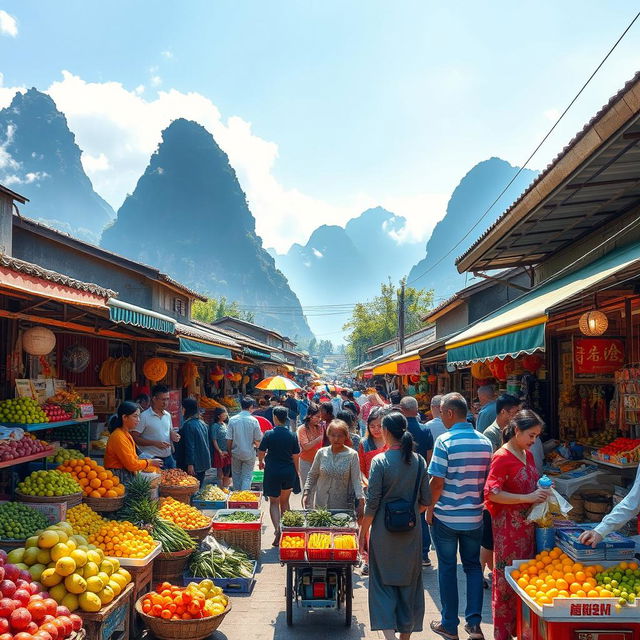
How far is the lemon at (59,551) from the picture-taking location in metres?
3.84

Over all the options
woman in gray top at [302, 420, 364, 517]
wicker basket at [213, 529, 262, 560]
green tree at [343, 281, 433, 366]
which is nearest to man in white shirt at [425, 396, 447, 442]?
woman in gray top at [302, 420, 364, 517]

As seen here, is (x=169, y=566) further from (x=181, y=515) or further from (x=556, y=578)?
(x=556, y=578)

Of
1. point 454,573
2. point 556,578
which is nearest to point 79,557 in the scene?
point 454,573

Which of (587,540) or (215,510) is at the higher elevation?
(587,540)

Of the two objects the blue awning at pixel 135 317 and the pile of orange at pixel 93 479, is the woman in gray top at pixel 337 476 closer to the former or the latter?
the pile of orange at pixel 93 479

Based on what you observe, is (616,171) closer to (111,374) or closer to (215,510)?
(215,510)

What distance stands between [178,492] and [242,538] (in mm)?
1032

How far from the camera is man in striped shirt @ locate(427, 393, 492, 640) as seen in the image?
4.45 meters

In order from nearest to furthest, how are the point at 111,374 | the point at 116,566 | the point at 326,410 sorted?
the point at 116,566 < the point at 326,410 < the point at 111,374

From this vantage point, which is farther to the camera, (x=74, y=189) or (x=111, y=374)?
(x=74, y=189)

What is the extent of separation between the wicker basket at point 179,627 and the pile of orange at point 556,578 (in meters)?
2.33

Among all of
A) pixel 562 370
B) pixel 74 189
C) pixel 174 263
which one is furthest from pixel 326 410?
pixel 74 189

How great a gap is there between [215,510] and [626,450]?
491 centimetres

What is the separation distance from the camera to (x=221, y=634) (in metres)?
4.67
